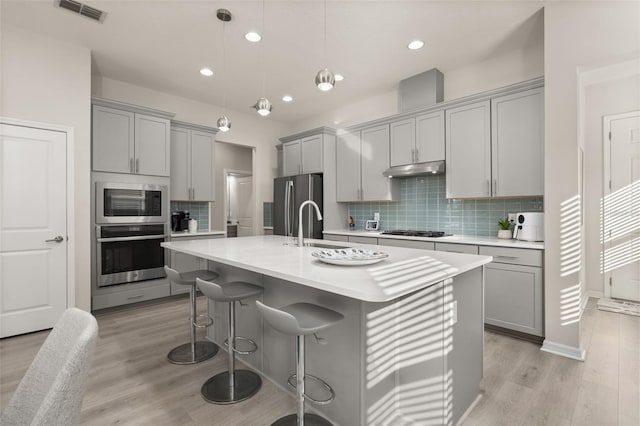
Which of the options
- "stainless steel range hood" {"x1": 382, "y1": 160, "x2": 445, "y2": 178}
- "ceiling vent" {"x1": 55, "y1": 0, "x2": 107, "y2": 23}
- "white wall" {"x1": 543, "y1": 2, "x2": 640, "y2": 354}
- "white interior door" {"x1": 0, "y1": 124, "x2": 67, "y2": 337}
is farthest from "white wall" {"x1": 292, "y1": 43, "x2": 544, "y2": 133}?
"white interior door" {"x1": 0, "y1": 124, "x2": 67, "y2": 337}

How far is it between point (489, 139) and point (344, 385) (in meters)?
2.92

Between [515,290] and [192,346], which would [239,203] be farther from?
[515,290]

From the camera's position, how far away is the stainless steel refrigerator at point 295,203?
472 cm

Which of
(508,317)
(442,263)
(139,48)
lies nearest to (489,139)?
(508,317)

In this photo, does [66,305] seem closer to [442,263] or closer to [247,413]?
[247,413]

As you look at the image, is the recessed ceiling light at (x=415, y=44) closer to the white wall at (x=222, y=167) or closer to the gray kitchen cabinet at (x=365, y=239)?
the gray kitchen cabinet at (x=365, y=239)

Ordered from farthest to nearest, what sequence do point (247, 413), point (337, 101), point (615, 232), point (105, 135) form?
point (337, 101) → point (615, 232) → point (105, 135) → point (247, 413)

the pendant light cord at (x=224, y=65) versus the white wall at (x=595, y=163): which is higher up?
the pendant light cord at (x=224, y=65)

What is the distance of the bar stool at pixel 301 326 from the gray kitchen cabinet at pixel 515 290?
82.6 inches

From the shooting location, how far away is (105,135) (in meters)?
3.61

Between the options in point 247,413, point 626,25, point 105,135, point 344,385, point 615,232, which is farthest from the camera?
point 615,232

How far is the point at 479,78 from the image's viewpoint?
3.72 m

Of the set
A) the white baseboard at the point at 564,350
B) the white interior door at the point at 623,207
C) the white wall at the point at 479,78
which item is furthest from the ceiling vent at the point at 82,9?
the white interior door at the point at 623,207

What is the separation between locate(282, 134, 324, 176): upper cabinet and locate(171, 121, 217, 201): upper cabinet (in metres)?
1.25
